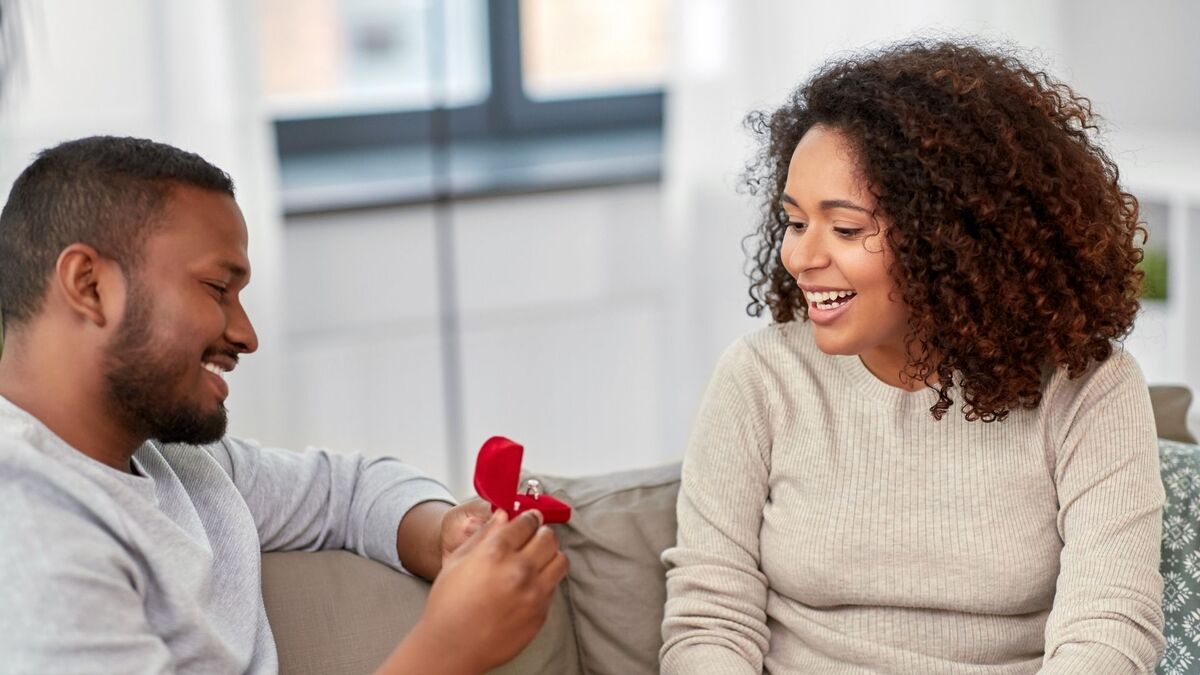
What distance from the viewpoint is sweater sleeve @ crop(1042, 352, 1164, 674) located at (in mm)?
1426

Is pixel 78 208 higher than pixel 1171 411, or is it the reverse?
pixel 78 208

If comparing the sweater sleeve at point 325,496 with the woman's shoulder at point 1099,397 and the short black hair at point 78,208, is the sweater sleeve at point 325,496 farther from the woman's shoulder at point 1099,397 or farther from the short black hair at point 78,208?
the woman's shoulder at point 1099,397

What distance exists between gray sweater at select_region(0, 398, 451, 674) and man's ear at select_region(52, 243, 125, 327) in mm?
107

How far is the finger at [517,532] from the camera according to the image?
1.25 meters

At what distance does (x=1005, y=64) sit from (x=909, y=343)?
35cm

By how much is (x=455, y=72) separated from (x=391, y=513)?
7.05 ft

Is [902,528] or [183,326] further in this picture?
[902,528]

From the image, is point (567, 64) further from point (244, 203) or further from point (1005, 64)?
point (1005, 64)

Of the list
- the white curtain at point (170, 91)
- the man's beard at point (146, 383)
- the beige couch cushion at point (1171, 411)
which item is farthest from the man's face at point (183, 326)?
the white curtain at point (170, 91)

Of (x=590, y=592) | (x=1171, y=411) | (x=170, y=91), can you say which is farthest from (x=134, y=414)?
(x=170, y=91)

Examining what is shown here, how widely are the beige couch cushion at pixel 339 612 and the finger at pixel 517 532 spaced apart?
37cm

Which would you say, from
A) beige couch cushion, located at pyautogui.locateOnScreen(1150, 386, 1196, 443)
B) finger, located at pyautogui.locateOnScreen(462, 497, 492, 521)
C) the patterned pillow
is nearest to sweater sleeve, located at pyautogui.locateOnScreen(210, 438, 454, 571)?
finger, located at pyautogui.locateOnScreen(462, 497, 492, 521)

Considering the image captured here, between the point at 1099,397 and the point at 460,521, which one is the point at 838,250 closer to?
the point at 1099,397

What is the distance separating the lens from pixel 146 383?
124cm
